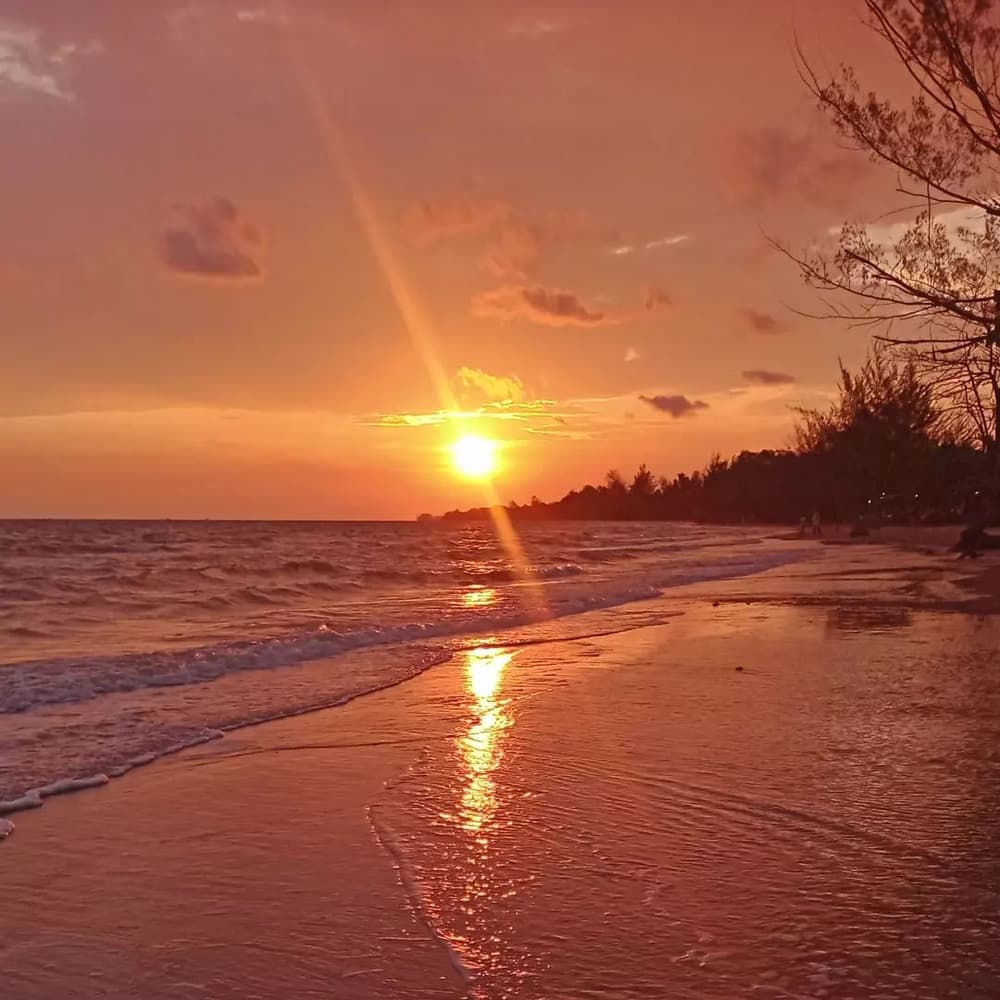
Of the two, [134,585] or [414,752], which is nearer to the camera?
[414,752]

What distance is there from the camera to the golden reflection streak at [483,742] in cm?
691

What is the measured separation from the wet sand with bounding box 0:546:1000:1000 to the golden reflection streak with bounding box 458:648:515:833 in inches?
1.7

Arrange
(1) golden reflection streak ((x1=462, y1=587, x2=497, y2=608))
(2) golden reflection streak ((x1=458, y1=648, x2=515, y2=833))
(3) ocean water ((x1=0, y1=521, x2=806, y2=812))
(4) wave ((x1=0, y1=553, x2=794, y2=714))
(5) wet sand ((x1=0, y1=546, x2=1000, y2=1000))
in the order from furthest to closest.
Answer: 1. (1) golden reflection streak ((x1=462, y1=587, x2=497, y2=608))
2. (4) wave ((x1=0, y1=553, x2=794, y2=714))
3. (3) ocean water ((x1=0, y1=521, x2=806, y2=812))
4. (2) golden reflection streak ((x1=458, y1=648, x2=515, y2=833))
5. (5) wet sand ((x1=0, y1=546, x2=1000, y2=1000))

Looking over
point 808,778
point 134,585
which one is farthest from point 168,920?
point 134,585

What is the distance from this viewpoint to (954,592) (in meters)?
24.9

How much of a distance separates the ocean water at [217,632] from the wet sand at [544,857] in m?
1.23

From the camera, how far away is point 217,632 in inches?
767

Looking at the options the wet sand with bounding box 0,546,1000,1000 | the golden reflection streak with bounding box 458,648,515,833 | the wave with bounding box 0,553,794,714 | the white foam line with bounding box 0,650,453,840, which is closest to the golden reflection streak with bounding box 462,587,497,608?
the wave with bounding box 0,553,794,714

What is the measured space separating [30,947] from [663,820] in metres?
3.63

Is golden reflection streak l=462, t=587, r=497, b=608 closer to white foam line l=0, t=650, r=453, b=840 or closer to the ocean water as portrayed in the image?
the ocean water

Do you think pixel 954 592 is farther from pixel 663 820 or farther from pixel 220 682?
pixel 663 820

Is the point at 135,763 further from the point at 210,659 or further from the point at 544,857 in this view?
the point at 210,659

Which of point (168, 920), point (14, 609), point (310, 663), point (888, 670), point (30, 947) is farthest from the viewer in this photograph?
point (14, 609)

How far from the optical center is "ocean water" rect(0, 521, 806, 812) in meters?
9.95
